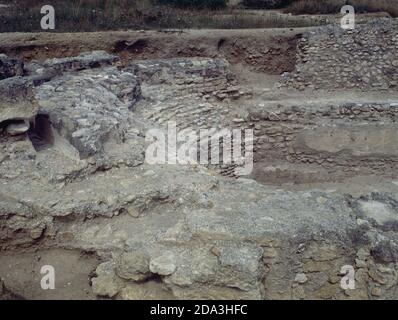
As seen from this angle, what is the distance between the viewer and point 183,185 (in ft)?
14.0

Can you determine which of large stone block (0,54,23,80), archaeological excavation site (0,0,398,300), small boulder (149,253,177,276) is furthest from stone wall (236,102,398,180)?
small boulder (149,253,177,276)

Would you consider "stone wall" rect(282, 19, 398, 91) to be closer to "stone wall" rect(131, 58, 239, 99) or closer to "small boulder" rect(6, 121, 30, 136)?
"stone wall" rect(131, 58, 239, 99)

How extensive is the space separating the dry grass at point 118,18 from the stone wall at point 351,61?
169 centimetres

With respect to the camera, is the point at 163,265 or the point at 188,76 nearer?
the point at 163,265

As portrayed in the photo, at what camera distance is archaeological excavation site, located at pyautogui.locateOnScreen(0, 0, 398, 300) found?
3527 millimetres

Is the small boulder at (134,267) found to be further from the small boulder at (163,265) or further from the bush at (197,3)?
the bush at (197,3)

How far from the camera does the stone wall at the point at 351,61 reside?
819 centimetres

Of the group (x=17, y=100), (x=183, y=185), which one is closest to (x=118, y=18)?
(x=17, y=100)

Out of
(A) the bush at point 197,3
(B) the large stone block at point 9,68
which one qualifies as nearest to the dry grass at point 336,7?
(A) the bush at point 197,3

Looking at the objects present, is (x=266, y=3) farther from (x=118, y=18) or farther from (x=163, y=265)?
(x=163, y=265)

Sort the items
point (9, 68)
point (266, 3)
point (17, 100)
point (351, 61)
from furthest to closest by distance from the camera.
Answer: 1. point (266, 3)
2. point (351, 61)
3. point (9, 68)
4. point (17, 100)

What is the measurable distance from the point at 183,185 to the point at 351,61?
546cm

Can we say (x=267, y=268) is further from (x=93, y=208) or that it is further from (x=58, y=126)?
(x=58, y=126)

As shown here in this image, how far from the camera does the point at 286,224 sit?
3689 mm
